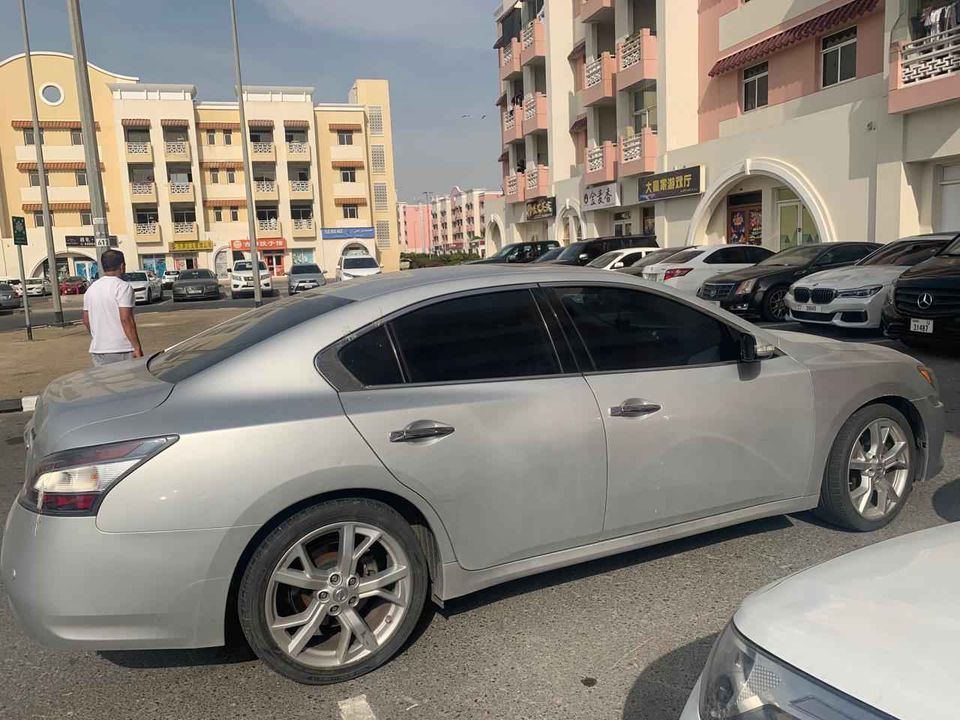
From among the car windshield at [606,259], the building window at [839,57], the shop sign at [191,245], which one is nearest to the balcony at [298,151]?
the shop sign at [191,245]

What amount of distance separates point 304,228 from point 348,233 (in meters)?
3.45

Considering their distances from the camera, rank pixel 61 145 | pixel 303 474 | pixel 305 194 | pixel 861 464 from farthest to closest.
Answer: pixel 305 194, pixel 61 145, pixel 861 464, pixel 303 474

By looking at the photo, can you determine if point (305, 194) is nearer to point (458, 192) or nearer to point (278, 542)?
point (278, 542)

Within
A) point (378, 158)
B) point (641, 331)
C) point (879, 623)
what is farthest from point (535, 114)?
point (879, 623)

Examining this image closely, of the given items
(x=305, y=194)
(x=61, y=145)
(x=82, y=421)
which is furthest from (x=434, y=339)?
(x=61, y=145)

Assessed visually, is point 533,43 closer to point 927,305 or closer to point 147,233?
point 927,305

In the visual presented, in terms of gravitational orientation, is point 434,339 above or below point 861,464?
above

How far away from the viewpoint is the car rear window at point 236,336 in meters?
3.09

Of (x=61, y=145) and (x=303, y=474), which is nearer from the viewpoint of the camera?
(x=303, y=474)

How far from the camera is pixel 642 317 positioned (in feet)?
11.7

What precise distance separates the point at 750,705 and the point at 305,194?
57.6 metres

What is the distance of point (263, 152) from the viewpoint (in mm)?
54688

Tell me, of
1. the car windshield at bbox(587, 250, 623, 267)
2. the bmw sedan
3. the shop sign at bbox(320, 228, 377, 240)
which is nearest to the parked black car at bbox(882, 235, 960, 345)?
the bmw sedan

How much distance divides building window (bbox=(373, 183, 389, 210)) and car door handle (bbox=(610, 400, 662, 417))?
59.1m
